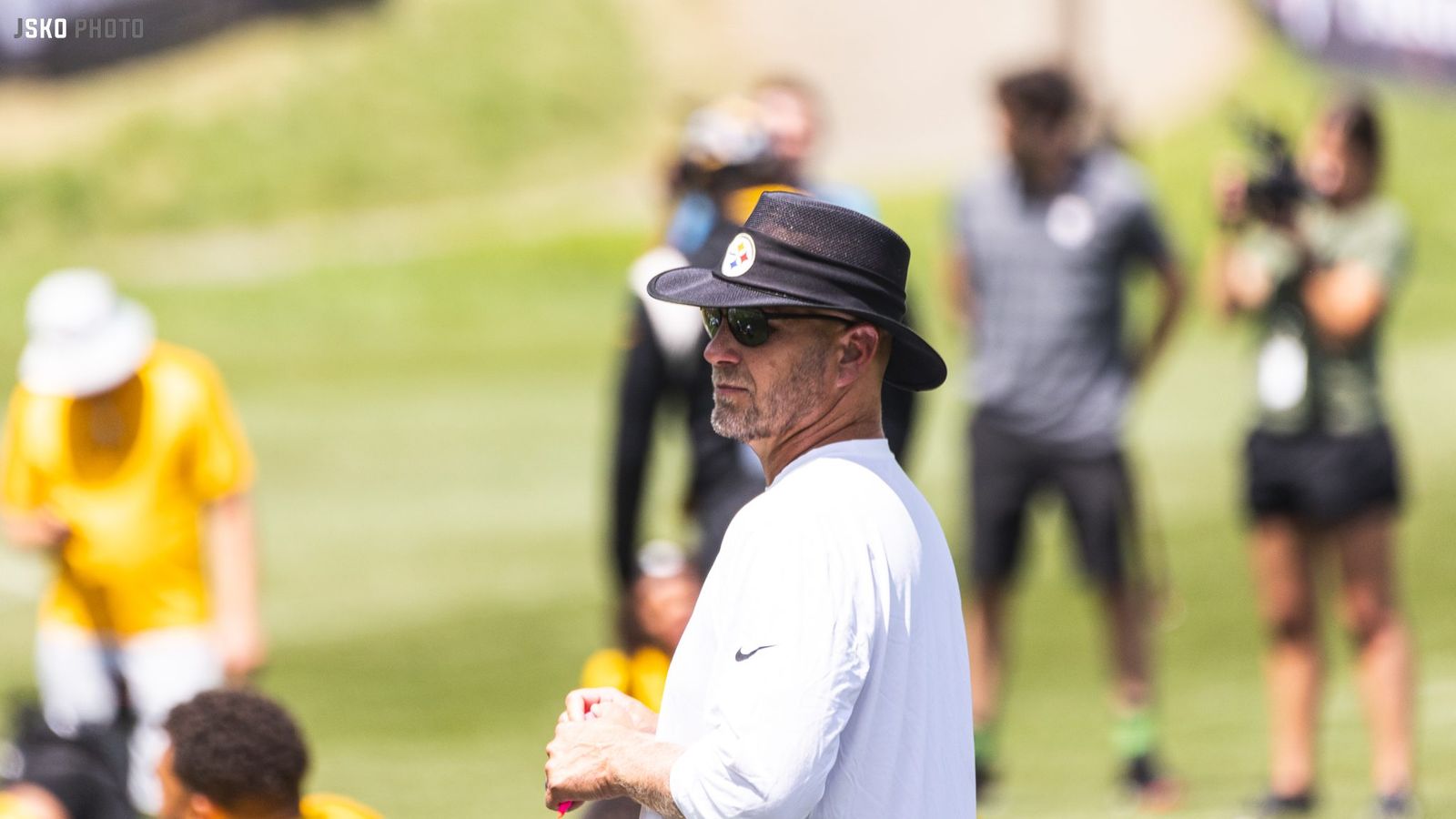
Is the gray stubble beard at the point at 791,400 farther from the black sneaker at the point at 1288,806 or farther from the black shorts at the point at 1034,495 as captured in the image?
the black shorts at the point at 1034,495

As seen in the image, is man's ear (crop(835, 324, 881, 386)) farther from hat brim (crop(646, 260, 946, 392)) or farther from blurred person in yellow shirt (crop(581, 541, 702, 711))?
blurred person in yellow shirt (crop(581, 541, 702, 711))

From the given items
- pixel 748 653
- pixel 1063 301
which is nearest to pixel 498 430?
pixel 1063 301

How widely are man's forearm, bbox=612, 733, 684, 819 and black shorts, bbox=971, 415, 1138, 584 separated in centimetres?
453

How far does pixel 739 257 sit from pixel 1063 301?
4.47 meters

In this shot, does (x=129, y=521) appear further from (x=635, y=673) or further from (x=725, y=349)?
(x=725, y=349)

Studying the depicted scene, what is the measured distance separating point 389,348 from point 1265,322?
14.2 m

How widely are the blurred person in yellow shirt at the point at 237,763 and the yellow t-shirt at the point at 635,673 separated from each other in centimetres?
173

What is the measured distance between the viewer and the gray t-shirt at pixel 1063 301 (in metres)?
7.60

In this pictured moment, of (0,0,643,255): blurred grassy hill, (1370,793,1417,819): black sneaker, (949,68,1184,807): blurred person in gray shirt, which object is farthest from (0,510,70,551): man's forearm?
(0,0,643,255): blurred grassy hill

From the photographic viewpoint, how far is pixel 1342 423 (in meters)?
6.91

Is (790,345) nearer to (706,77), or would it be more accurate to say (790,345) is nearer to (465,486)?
(465,486)

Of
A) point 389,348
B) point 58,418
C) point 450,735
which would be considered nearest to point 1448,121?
point 389,348

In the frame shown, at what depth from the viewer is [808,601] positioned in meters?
3.03

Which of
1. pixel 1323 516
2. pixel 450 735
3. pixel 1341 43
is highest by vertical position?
pixel 1341 43
